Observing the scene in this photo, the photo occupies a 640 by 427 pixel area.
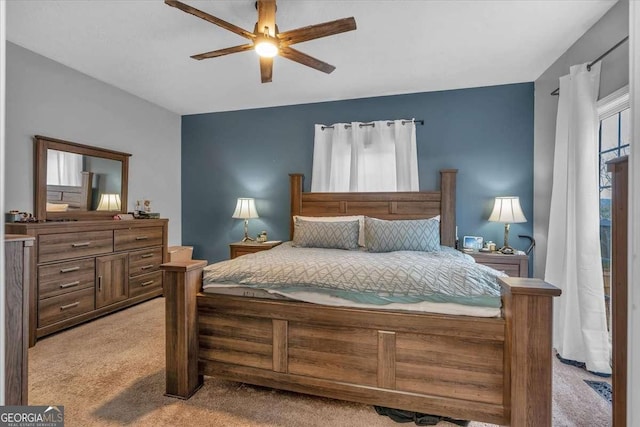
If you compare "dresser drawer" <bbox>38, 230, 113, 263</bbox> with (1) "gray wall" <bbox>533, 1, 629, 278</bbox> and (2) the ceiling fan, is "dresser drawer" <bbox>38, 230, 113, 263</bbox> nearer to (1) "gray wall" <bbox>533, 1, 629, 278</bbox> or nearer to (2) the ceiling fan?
(2) the ceiling fan

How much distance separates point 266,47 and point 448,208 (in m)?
2.58

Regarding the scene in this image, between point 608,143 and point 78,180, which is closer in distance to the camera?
point 608,143

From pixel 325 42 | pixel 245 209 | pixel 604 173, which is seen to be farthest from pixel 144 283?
pixel 604 173

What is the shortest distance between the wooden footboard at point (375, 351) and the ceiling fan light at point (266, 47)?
60.2 inches

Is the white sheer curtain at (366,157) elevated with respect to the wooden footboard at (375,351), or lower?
elevated

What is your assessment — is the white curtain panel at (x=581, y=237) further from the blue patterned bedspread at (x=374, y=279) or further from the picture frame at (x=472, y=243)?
the blue patterned bedspread at (x=374, y=279)

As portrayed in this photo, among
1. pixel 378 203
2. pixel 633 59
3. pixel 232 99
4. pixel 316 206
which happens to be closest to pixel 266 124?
pixel 232 99

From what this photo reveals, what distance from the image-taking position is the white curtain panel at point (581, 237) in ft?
7.23

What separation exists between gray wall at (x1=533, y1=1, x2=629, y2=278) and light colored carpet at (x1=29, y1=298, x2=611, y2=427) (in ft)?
5.01

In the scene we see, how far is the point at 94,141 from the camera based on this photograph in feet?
11.2

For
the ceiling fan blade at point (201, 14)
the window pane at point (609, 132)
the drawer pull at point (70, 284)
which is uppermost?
the ceiling fan blade at point (201, 14)

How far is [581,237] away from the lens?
7.47ft

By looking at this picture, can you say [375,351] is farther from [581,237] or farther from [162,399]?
[581,237]

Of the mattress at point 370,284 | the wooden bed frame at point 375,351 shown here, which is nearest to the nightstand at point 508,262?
the mattress at point 370,284
